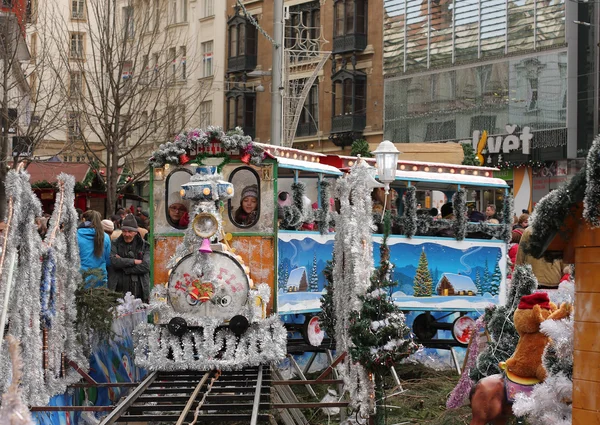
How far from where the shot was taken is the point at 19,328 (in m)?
9.96

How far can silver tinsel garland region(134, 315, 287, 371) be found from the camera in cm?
1218

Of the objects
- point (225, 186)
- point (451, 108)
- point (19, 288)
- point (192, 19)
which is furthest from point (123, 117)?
point (192, 19)

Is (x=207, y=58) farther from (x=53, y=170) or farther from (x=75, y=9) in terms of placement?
(x=53, y=170)

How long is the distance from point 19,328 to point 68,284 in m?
1.79

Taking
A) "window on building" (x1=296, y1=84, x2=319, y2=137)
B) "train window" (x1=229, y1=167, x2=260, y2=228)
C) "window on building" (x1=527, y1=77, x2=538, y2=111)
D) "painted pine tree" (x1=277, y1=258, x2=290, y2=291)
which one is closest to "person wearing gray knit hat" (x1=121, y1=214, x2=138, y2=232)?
"train window" (x1=229, y1=167, x2=260, y2=228)

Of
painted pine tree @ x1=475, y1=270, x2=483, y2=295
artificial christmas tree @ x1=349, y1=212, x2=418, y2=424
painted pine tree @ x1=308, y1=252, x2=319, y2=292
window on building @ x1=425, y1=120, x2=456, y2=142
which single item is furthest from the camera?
window on building @ x1=425, y1=120, x2=456, y2=142

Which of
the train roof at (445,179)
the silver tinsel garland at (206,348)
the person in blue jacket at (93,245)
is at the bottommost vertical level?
the silver tinsel garland at (206,348)

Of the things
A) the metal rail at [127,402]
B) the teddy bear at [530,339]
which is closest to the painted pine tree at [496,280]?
the metal rail at [127,402]

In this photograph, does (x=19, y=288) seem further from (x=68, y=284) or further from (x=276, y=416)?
(x=276, y=416)

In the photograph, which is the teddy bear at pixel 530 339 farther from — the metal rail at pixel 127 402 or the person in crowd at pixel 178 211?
the person in crowd at pixel 178 211

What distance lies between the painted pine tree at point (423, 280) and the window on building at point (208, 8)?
3775 cm

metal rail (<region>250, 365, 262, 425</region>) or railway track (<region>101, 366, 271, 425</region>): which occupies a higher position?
metal rail (<region>250, 365, 262, 425</region>)

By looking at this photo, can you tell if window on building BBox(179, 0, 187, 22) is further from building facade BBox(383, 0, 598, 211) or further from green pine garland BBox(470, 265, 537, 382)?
green pine garland BBox(470, 265, 537, 382)

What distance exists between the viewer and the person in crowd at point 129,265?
1489 centimetres
